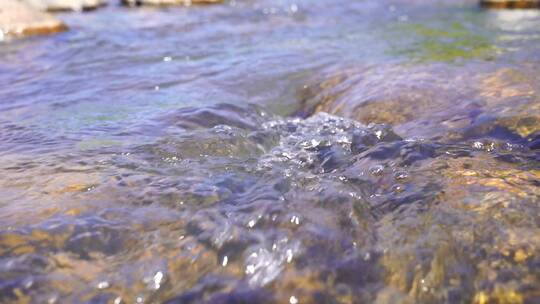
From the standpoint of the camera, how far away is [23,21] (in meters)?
9.04

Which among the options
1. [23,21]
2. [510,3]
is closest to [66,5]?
[23,21]

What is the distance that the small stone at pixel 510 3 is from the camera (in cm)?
1029

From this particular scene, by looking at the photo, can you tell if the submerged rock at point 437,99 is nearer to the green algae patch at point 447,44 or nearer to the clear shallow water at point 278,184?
the clear shallow water at point 278,184

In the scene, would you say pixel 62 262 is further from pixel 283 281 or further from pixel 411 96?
pixel 411 96

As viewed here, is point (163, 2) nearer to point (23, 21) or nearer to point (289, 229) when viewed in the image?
point (23, 21)

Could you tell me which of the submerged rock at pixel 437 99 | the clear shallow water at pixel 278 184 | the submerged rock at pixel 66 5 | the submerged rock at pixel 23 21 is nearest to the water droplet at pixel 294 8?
the submerged rock at pixel 23 21

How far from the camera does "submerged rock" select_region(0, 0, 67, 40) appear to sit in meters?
8.80

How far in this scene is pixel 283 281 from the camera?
5.76 feet

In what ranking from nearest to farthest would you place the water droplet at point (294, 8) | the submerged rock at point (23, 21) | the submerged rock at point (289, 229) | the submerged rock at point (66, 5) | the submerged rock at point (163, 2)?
1. the submerged rock at point (289, 229)
2. the submerged rock at point (23, 21)
3. the water droplet at point (294, 8)
4. the submerged rock at point (66, 5)
5. the submerged rock at point (163, 2)

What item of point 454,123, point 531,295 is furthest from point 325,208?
point 454,123

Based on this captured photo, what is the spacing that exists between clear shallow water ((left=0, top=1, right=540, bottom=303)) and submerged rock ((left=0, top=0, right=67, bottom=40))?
3761mm

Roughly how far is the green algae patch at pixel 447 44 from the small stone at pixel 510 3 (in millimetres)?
3260

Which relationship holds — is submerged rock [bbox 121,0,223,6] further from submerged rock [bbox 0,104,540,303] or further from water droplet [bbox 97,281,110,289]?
water droplet [bbox 97,281,110,289]

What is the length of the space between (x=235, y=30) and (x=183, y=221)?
742 cm
